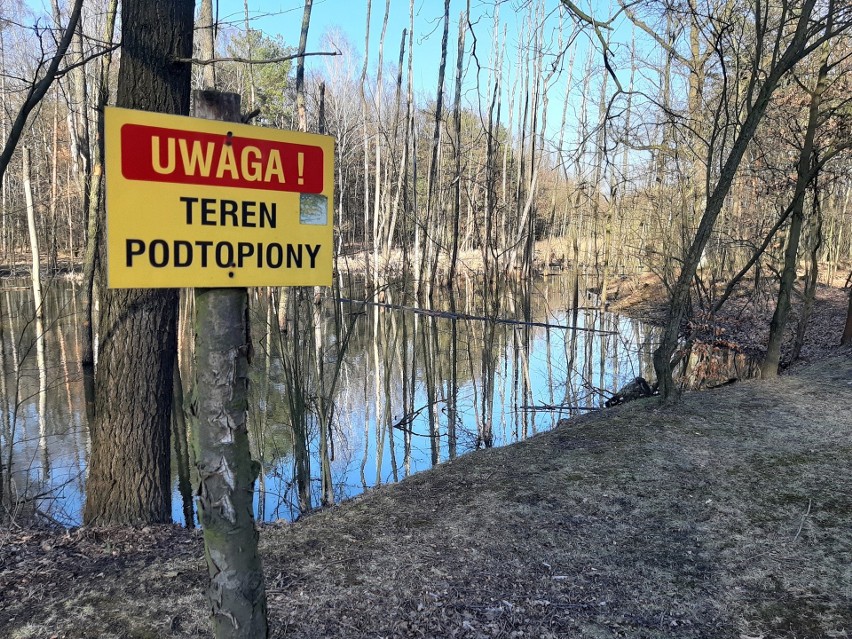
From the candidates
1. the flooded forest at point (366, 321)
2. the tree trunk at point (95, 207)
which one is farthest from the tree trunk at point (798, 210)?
the tree trunk at point (95, 207)

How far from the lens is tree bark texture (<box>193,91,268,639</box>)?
4.75ft

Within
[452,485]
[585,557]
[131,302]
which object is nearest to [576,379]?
[452,485]

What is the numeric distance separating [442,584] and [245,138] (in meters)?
2.05

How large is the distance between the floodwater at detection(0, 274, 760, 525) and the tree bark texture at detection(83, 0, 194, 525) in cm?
78

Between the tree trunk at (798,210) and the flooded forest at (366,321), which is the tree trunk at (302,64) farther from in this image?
the tree trunk at (798,210)

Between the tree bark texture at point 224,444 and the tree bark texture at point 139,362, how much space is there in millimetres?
2261

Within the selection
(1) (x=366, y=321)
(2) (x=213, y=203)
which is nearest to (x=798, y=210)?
(2) (x=213, y=203)

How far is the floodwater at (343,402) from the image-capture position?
5148 millimetres

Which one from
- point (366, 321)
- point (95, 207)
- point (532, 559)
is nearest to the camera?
point (532, 559)

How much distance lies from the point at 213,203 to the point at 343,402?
7.18 meters

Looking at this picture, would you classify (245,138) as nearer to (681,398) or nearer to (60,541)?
(60,541)

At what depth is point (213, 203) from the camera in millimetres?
1405

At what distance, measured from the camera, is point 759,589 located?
100 inches

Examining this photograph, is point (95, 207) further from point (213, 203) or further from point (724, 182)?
point (724, 182)
